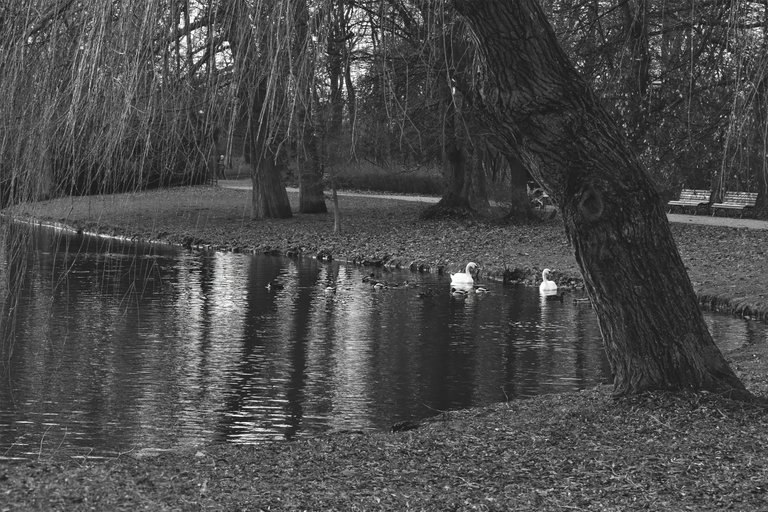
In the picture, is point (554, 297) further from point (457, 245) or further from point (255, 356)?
point (457, 245)

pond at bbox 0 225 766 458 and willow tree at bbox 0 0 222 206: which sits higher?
willow tree at bbox 0 0 222 206

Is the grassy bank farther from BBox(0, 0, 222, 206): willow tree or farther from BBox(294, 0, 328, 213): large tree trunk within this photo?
BBox(294, 0, 328, 213): large tree trunk

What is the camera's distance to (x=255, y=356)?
10469mm

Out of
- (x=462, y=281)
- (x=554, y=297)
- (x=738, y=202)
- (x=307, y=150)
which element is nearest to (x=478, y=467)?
(x=554, y=297)

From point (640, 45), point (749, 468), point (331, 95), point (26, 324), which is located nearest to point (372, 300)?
point (26, 324)

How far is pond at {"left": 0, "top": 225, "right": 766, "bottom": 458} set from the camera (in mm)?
7641

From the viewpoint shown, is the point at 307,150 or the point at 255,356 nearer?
the point at 255,356

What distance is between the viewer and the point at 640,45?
737cm

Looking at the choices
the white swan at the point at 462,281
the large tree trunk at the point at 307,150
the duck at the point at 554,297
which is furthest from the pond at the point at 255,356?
the large tree trunk at the point at 307,150

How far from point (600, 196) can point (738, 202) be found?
2094cm

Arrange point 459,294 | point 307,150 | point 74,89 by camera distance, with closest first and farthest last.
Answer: point 74,89 → point 459,294 → point 307,150

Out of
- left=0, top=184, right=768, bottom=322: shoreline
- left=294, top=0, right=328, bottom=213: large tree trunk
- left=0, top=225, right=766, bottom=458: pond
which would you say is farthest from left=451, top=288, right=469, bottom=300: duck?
left=294, top=0, right=328, bottom=213: large tree trunk

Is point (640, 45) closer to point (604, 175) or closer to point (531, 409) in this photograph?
point (604, 175)

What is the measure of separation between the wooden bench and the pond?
11544 mm
